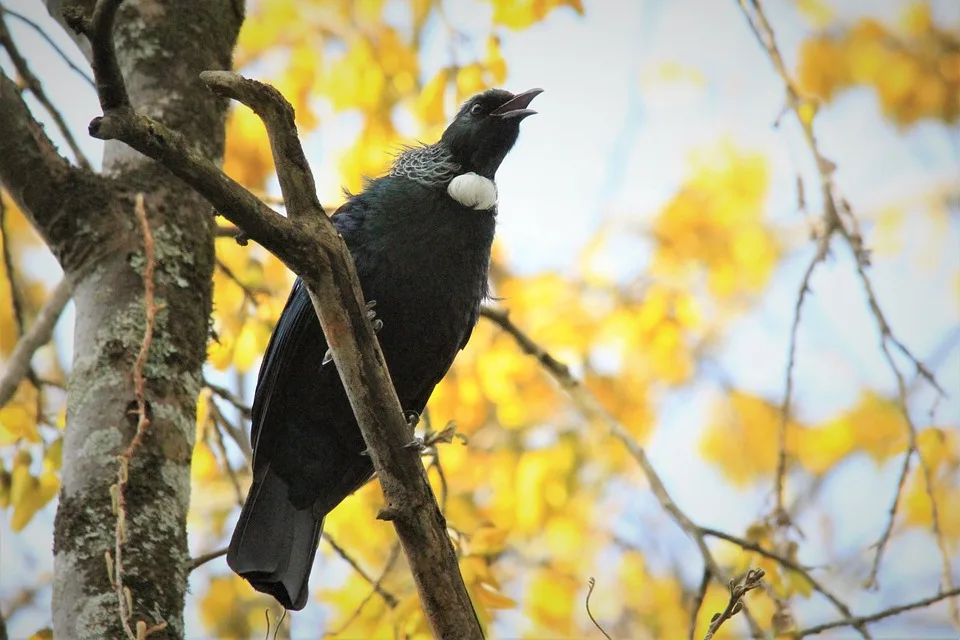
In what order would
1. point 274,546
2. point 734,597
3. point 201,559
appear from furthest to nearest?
1. point 274,546
2. point 201,559
3. point 734,597

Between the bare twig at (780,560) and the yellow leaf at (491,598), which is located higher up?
the bare twig at (780,560)

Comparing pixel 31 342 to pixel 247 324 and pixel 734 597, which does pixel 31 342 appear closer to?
pixel 247 324

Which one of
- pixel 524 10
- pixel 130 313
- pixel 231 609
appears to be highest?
pixel 524 10

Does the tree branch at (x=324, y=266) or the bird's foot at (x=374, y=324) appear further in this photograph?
the bird's foot at (x=374, y=324)

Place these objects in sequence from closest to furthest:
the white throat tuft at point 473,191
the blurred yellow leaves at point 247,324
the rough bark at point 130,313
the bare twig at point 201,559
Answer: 1. the rough bark at point 130,313
2. the bare twig at point 201,559
3. the white throat tuft at point 473,191
4. the blurred yellow leaves at point 247,324

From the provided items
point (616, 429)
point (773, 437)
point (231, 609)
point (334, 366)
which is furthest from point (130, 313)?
point (773, 437)

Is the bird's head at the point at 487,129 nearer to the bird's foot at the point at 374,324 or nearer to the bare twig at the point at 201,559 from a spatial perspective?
the bird's foot at the point at 374,324

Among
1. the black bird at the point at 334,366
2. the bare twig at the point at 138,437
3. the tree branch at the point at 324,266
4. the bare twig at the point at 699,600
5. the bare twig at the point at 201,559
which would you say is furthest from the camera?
the black bird at the point at 334,366

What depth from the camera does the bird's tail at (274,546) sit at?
2967 millimetres

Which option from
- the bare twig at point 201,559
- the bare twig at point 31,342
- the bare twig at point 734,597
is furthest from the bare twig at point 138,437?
the bare twig at point 734,597

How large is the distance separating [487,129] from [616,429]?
1.37 metres

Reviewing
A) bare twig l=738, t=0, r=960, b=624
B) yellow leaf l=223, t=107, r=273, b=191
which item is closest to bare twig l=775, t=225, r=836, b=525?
bare twig l=738, t=0, r=960, b=624

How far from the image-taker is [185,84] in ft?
9.84

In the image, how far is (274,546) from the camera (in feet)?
9.86
